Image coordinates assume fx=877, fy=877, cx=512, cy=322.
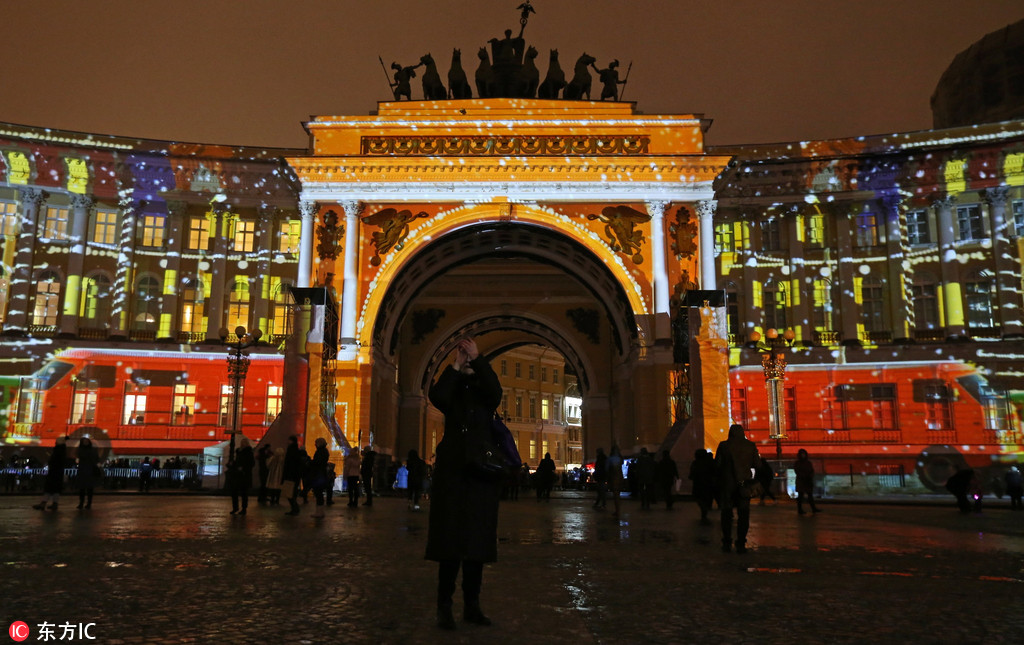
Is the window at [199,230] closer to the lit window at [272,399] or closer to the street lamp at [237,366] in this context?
the street lamp at [237,366]

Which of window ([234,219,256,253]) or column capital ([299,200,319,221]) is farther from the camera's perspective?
window ([234,219,256,253])

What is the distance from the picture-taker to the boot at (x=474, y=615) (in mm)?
5434

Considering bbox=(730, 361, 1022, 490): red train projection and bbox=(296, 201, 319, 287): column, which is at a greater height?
bbox=(296, 201, 319, 287): column

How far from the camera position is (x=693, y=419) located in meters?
26.8

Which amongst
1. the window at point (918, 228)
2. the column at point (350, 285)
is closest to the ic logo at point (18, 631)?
the column at point (350, 285)

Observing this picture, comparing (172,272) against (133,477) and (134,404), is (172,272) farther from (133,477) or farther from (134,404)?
(133,477)

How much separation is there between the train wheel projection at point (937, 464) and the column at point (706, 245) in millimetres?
11040

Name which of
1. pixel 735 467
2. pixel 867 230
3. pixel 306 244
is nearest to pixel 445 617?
pixel 735 467

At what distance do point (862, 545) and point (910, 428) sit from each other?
27.3 metres

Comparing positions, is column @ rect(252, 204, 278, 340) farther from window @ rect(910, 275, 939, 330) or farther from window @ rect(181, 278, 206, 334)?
window @ rect(910, 275, 939, 330)

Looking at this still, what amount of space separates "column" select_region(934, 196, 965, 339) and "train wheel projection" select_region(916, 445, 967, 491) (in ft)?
15.5

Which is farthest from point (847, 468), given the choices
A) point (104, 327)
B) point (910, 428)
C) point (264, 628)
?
point (264, 628)

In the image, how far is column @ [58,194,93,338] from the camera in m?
36.5

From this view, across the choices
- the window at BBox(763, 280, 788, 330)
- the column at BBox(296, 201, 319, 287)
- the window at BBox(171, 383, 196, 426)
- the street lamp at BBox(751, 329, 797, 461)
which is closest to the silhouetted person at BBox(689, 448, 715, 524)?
the street lamp at BBox(751, 329, 797, 461)
